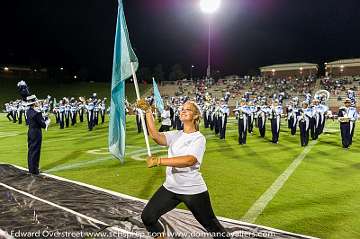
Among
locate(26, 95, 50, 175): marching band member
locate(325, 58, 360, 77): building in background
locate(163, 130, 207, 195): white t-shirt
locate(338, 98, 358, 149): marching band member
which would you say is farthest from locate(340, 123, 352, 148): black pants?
locate(325, 58, 360, 77): building in background

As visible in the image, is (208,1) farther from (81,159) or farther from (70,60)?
(70,60)

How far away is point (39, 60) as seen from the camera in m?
60.5

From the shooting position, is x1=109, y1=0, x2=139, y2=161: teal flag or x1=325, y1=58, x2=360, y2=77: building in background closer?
x1=109, y1=0, x2=139, y2=161: teal flag

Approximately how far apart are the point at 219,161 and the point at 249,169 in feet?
3.85

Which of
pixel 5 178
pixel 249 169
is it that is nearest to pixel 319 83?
pixel 249 169

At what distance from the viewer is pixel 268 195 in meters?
5.84

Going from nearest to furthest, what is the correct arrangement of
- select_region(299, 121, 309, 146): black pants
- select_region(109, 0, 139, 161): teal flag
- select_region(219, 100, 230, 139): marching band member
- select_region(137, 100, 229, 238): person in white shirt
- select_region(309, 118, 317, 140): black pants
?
select_region(137, 100, 229, 238): person in white shirt, select_region(109, 0, 139, 161): teal flag, select_region(299, 121, 309, 146): black pants, select_region(309, 118, 317, 140): black pants, select_region(219, 100, 230, 139): marching band member

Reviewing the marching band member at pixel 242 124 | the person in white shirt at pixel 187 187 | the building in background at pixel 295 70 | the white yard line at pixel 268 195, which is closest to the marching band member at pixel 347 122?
the marching band member at pixel 242 124

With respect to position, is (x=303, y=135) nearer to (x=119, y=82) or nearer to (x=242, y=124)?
(x=242, y=124)

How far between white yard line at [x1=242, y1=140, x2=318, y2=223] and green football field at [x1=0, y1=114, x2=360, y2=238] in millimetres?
50

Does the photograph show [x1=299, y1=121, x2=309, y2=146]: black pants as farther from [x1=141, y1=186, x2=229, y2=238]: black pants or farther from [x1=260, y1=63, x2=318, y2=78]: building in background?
[x1=260, y1=63, x2=318, y2=78]: building in background

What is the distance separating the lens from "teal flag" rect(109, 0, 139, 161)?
4.61 meters

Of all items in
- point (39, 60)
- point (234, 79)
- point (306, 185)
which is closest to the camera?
point (306, 185)

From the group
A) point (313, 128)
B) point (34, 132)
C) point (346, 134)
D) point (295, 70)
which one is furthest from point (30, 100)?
point (295, 70)
